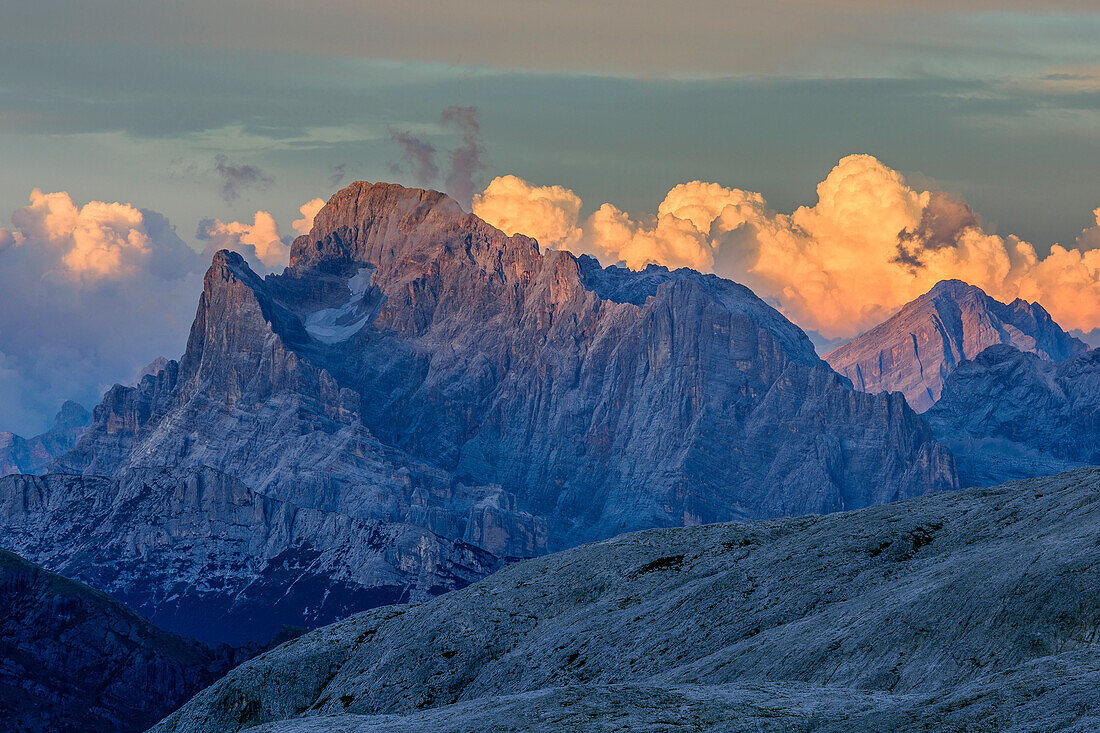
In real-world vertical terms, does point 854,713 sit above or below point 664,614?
below

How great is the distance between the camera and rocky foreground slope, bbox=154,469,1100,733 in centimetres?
8088

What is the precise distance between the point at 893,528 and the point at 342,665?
61.6 metres

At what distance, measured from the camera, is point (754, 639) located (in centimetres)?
11981

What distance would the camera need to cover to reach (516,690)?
432 feet

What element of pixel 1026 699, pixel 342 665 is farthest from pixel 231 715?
pixel 1026 699

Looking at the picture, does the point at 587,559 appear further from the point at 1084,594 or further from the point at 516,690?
the point at 1084,594

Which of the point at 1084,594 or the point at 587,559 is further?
the point at 587,559

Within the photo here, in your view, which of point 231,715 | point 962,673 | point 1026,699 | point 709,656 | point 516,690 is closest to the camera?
point 1026,699

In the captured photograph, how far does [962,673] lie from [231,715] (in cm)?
8839

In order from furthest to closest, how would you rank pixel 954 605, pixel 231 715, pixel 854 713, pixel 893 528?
pixel 231 715 < pixel 893 528 < pixel 954 605 < pixel 854 713

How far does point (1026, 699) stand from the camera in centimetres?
7381

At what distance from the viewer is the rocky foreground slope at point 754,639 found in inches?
3184

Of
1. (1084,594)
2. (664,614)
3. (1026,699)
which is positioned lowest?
(1026,699)

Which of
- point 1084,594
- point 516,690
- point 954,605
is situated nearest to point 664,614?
point 516,690
